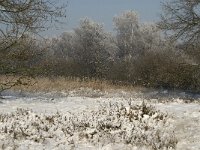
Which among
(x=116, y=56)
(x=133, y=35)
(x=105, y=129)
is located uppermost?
(x=133, y=35)

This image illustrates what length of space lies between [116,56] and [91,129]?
56.5 meters

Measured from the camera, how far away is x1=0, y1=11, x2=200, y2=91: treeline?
16.0 metres

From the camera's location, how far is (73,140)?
8922 millimetres

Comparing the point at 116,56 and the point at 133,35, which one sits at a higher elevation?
the point at 133,35

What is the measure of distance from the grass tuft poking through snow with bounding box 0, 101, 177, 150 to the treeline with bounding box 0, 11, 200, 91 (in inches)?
199

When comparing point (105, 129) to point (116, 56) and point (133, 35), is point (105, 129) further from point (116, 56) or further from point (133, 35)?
point (133, 35)

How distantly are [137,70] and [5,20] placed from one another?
76.1 feet

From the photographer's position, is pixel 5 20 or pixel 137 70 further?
pixel 137 70

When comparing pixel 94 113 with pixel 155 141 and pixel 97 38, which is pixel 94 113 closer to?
pixel 155 141

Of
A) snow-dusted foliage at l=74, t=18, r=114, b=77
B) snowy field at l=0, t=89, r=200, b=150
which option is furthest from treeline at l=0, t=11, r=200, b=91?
snowy field at l=0, t=89, r=200, b=150

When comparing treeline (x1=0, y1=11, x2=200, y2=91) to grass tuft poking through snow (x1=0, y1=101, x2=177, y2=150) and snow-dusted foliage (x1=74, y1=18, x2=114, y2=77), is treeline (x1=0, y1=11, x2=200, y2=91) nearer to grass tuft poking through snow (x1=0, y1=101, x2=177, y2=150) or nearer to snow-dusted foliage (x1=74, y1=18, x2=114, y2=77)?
snow-dusted foliage (x1=74, y1=18, x2=114, y2=77)

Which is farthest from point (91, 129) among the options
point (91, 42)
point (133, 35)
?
point (133, 35)

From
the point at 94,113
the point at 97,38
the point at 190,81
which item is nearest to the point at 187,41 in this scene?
the point at 190,81

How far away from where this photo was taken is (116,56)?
216 ft
